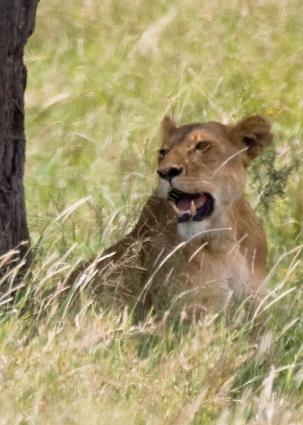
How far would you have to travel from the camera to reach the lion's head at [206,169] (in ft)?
23.1

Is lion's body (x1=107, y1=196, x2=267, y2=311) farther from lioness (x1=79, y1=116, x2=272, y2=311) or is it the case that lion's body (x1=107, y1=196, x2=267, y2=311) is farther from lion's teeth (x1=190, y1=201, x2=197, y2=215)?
lion's teeth (x1=190, y1=201, x2=197, y2=215)

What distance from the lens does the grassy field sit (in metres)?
5.68

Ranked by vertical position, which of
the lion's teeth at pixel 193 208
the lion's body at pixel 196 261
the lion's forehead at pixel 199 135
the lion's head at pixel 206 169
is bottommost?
the lion's body at pixel 196 261

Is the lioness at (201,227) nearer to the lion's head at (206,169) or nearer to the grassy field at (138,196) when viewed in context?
the lion's head at (206,169)

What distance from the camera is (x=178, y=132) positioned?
730 cm

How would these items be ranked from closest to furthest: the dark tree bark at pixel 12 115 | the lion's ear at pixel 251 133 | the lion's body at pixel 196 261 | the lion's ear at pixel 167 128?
the dark tree bark at pixel 12 115, the lion's body at pixel 196 261, the lion's ear at pixel 251 133, the lion's ear at pixel 167 128

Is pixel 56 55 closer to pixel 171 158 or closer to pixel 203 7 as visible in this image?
pixel 203 7

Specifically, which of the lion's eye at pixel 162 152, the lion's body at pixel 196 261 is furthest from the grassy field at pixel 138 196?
the lion's eye at pixel 162 152

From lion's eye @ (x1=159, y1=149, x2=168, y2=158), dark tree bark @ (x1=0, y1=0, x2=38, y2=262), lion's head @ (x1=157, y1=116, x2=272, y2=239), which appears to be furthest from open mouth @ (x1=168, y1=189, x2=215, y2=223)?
dark tree bark @ (x1=0, y1=0, x2=38, y2=262)

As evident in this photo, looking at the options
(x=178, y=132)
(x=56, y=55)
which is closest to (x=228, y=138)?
(x=178, y=132)

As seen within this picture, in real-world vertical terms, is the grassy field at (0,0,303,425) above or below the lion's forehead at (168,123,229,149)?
below

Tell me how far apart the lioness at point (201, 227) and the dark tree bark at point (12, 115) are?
1.40ft

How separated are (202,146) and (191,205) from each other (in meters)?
0.28

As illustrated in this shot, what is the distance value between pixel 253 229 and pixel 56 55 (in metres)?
4.15
